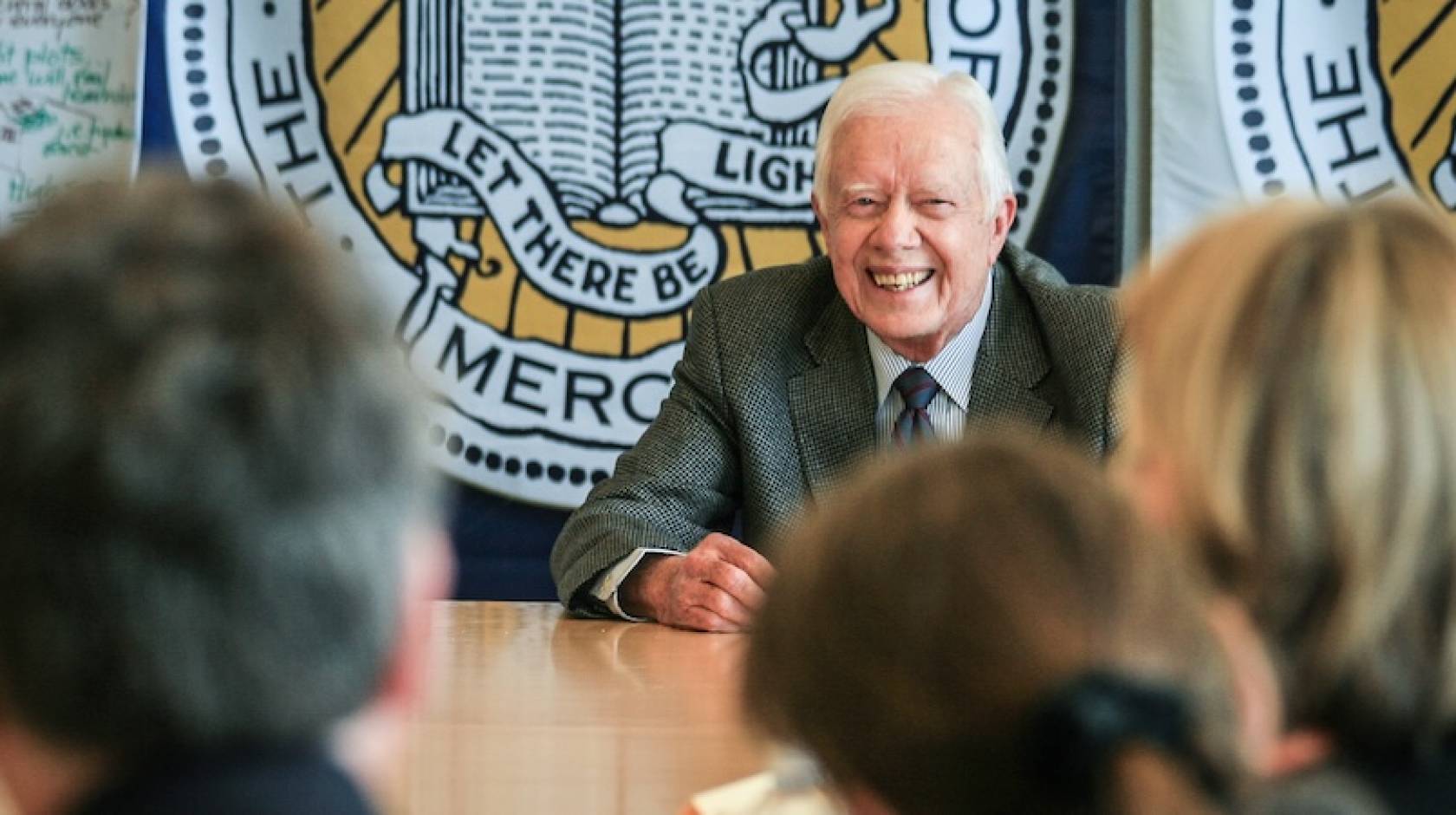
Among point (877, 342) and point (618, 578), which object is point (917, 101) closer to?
point (877, 342)

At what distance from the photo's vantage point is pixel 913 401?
229 cm

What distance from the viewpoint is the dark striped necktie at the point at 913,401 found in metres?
2.29

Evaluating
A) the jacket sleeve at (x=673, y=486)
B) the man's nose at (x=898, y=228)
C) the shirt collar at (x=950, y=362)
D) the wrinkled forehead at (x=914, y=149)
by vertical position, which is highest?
the wrinkled forehead at (x=914, y=149)

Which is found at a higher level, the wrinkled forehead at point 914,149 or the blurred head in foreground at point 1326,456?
the wrinkled forehead at point 914,149

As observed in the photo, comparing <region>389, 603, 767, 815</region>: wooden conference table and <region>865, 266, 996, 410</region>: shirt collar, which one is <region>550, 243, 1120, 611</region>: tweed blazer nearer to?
<region>865, 266, 996, 410</region>: shirt collar

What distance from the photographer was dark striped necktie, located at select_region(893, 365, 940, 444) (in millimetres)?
2285

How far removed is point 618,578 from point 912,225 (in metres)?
0.64

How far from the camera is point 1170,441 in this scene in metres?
0.79

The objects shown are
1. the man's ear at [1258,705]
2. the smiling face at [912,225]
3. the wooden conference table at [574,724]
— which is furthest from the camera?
the smiling face at [912,225]

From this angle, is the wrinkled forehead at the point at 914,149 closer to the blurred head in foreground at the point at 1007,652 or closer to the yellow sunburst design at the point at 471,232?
the yellow sunburst design at the point at 471,232

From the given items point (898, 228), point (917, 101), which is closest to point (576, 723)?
point (898, 228)

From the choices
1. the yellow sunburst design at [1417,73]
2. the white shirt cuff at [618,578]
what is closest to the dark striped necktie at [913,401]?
the white shirt cuff at [618,578]

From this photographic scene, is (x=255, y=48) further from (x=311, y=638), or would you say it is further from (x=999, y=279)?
(x=311, y=638)

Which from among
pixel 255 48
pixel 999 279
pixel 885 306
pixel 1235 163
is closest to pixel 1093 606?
pixel 885 306
